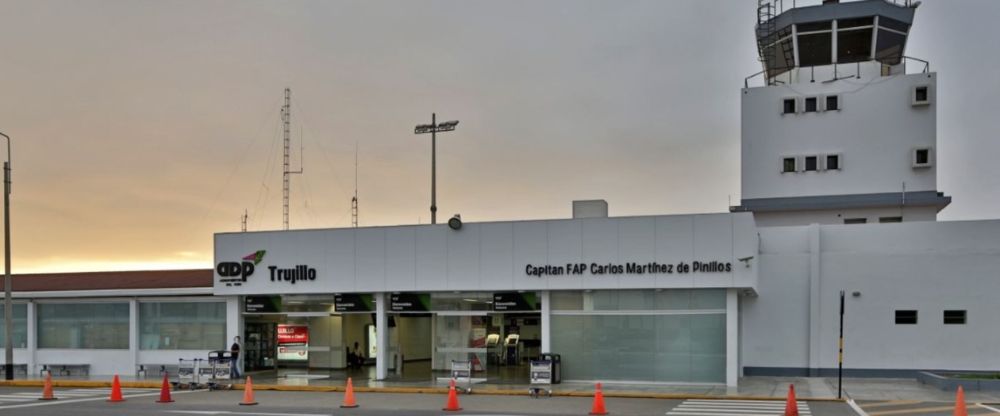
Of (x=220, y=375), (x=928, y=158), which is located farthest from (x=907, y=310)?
(x=220, y=375)

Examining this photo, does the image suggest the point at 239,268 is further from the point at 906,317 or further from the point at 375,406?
the point at 906,317

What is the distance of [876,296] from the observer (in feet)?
99.7

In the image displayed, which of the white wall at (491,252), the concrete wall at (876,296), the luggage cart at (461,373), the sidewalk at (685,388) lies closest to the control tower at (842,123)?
the concrete wall at (876,296)

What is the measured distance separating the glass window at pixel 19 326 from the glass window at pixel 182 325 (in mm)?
6017

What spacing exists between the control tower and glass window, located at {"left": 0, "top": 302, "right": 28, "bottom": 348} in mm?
29440

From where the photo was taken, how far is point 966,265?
29625 mm

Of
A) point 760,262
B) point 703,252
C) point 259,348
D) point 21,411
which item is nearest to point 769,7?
point 760,262

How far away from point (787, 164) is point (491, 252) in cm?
1535

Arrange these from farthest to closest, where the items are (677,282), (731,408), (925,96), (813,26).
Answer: (813,26)
(925,96)
(677,282)
(731,408)

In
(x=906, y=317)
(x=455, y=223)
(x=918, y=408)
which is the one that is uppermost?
(x=455, y=223)

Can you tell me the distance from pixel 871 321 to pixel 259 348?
69.5ft

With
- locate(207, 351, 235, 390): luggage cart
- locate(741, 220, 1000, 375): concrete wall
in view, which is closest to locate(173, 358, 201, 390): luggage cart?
locate(207, 351, 235, 390): luggage cart

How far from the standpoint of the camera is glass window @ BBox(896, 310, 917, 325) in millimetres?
30047

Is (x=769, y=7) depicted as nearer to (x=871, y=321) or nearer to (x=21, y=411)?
(x=871, y=321)
